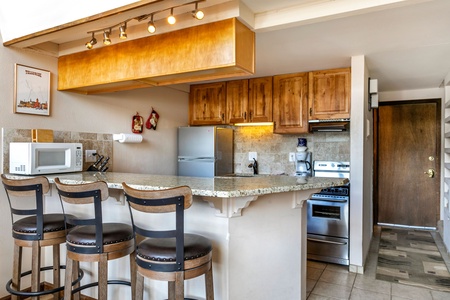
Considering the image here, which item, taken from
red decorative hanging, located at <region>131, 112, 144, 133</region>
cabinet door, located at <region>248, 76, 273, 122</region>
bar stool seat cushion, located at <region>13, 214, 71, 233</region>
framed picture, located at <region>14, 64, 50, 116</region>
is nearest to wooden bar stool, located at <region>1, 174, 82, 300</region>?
bar stool seat cushion, located at <region>13, 214, 71, 233</region>

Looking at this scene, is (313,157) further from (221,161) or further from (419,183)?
(419,183)

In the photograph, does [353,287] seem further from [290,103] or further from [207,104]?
[207,104]

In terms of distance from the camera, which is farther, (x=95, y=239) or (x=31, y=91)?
(x=31, y=91)

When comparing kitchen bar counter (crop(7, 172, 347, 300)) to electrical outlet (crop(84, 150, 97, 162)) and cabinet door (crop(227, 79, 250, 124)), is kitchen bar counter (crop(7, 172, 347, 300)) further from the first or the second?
cabinet door (crop(227, 79, 250, 124))

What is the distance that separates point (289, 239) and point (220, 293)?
2.02 feet

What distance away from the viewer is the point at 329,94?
362 centimetres

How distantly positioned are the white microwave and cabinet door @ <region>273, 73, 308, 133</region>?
239 centimetres

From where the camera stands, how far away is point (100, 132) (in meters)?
3.20

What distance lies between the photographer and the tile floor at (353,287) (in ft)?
8.81

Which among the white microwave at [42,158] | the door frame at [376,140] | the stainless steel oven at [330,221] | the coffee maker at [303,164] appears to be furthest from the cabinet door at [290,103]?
the white microwave at [42,158]

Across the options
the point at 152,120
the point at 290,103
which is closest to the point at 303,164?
the point at 290,103

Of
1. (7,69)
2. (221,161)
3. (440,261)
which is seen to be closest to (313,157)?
(221,161)

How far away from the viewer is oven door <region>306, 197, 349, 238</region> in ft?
11.0

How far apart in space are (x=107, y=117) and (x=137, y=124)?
16.7 inches
